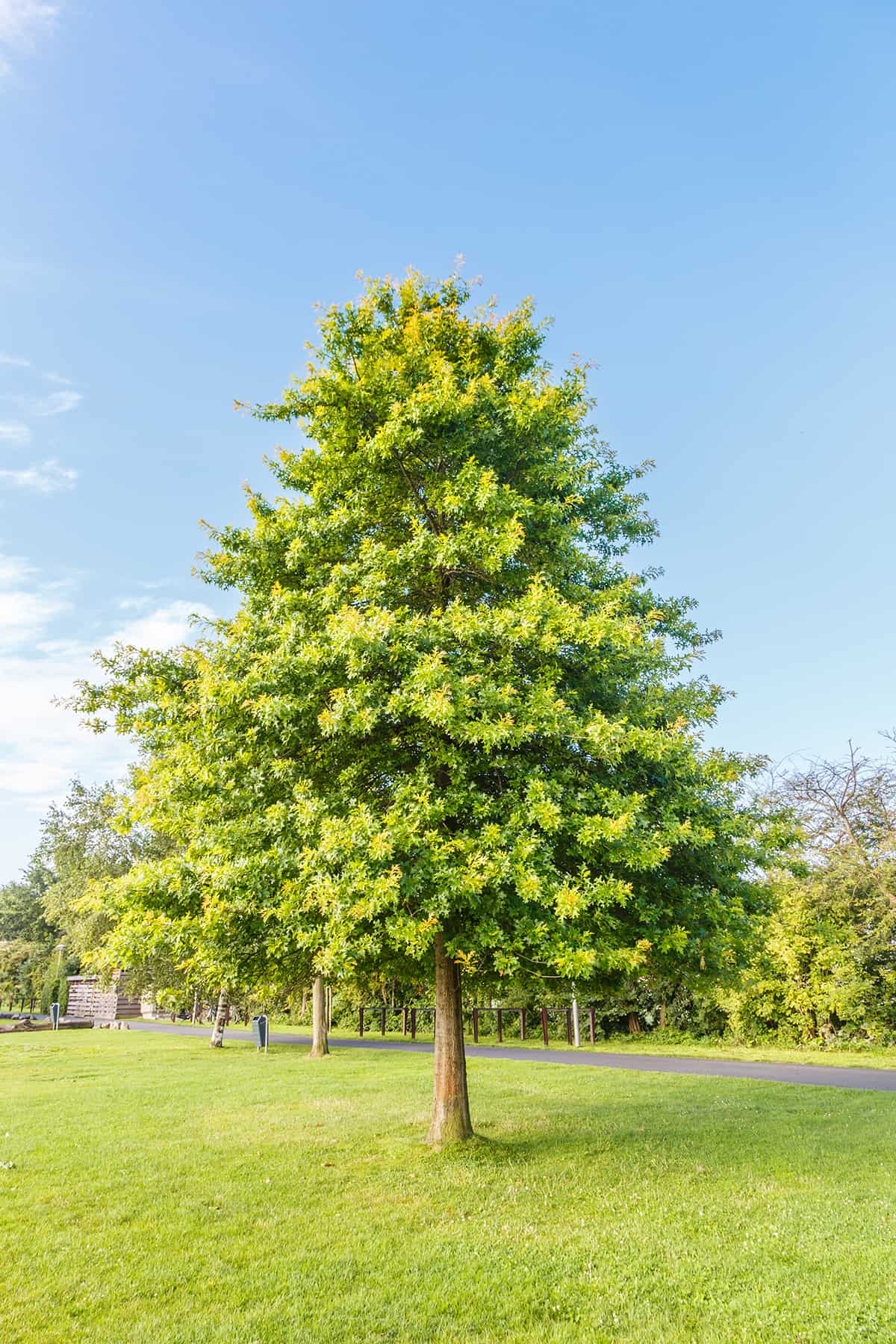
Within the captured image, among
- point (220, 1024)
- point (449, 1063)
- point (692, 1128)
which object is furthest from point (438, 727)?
point (220, 1024)

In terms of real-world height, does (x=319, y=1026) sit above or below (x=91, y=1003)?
above

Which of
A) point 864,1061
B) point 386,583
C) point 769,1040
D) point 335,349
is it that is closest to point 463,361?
point 335,349

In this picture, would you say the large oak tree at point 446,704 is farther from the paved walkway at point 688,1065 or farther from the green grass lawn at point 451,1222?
the paved walkway at point 688,1065

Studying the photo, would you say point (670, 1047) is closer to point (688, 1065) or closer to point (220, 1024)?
point (688, 1065)

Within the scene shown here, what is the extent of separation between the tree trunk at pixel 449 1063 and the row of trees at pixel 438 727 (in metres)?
0.03

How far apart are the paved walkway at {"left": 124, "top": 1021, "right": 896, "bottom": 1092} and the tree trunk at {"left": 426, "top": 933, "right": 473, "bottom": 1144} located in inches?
342

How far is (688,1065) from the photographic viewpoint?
19766mm

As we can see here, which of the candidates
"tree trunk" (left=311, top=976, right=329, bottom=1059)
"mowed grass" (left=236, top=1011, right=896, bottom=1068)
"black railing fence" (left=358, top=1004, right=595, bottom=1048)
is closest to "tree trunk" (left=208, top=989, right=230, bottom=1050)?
"mowed grass" (left=236, top=1011, right=896, bottom=1068)

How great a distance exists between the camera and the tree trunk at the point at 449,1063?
10.4 meters

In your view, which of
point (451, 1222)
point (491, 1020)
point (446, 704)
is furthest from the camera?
point (491, 1020)

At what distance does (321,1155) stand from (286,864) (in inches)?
158

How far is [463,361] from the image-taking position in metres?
12.1

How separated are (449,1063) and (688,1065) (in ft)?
38.2

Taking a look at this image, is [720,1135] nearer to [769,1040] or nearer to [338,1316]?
[338,1316]
